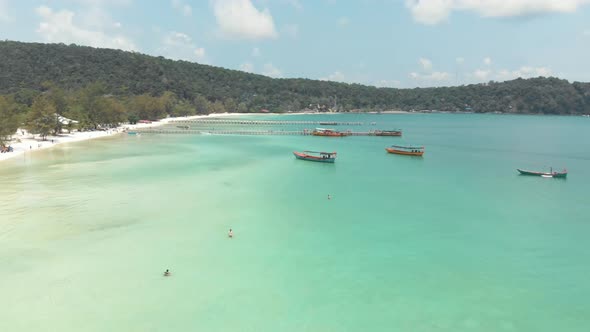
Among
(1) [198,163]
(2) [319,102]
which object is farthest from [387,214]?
(2) [319,102]

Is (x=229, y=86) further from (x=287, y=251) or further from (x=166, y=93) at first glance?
(x=287, y=251)

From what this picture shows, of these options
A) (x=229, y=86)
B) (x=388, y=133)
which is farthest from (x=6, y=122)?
(x=229, y=86)

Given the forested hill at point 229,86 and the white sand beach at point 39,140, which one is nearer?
the white sand beach at point 39,140

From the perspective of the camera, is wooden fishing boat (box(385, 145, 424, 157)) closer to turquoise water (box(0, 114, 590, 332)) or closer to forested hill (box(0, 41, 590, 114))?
turquoise water (box(0, 114, 590, 332))

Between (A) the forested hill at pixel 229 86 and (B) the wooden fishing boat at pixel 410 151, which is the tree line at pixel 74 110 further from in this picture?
(B) the wooden fishing boat at pixel 410 151

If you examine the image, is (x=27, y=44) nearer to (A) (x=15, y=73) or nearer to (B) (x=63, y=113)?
(A) (x=15, y=73)

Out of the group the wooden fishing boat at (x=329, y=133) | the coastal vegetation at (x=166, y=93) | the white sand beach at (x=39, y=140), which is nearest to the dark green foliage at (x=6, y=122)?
the coastal vegetation at (x=166, y=93)

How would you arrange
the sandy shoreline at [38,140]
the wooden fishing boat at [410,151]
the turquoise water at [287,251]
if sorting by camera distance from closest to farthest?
1. the turquoise water at [287,251]
2. the sandy shoreline at [38,140]
3. the wooden fishing boat at [410,151]

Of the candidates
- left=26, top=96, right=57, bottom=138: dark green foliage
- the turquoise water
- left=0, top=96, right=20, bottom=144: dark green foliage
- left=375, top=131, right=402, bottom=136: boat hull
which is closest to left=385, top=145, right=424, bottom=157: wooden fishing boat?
the turquoise water
